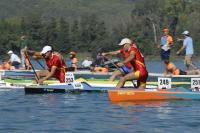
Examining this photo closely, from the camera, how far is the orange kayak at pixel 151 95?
22.3 metres

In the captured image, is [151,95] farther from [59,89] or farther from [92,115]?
[59,89]

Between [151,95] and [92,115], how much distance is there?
3.74 m

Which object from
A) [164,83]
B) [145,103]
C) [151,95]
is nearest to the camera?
[145,103]

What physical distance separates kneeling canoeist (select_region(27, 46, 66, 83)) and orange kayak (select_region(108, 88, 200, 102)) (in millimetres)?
4198

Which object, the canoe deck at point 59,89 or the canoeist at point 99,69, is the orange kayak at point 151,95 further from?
the canoeist at point 99,69

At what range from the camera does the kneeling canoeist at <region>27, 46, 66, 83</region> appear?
26.0m

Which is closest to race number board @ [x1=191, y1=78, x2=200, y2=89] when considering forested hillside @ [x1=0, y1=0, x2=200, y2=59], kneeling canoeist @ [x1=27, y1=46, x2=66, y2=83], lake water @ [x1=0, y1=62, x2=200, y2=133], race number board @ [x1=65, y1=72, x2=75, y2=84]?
lake water @ [x1=0, y1=62, x2=200, y2=133]

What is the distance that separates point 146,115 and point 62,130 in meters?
3.36

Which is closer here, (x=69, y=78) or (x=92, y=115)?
(x=92, y=115)

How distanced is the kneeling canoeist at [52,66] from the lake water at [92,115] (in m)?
1.61

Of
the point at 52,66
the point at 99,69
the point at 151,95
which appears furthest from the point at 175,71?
the point at 151,95

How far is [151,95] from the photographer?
73.9 feet

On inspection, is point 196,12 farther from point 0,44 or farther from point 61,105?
point 61,105

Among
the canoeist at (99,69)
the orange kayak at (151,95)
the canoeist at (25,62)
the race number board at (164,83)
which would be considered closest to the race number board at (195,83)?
the race number board at (164,83)
